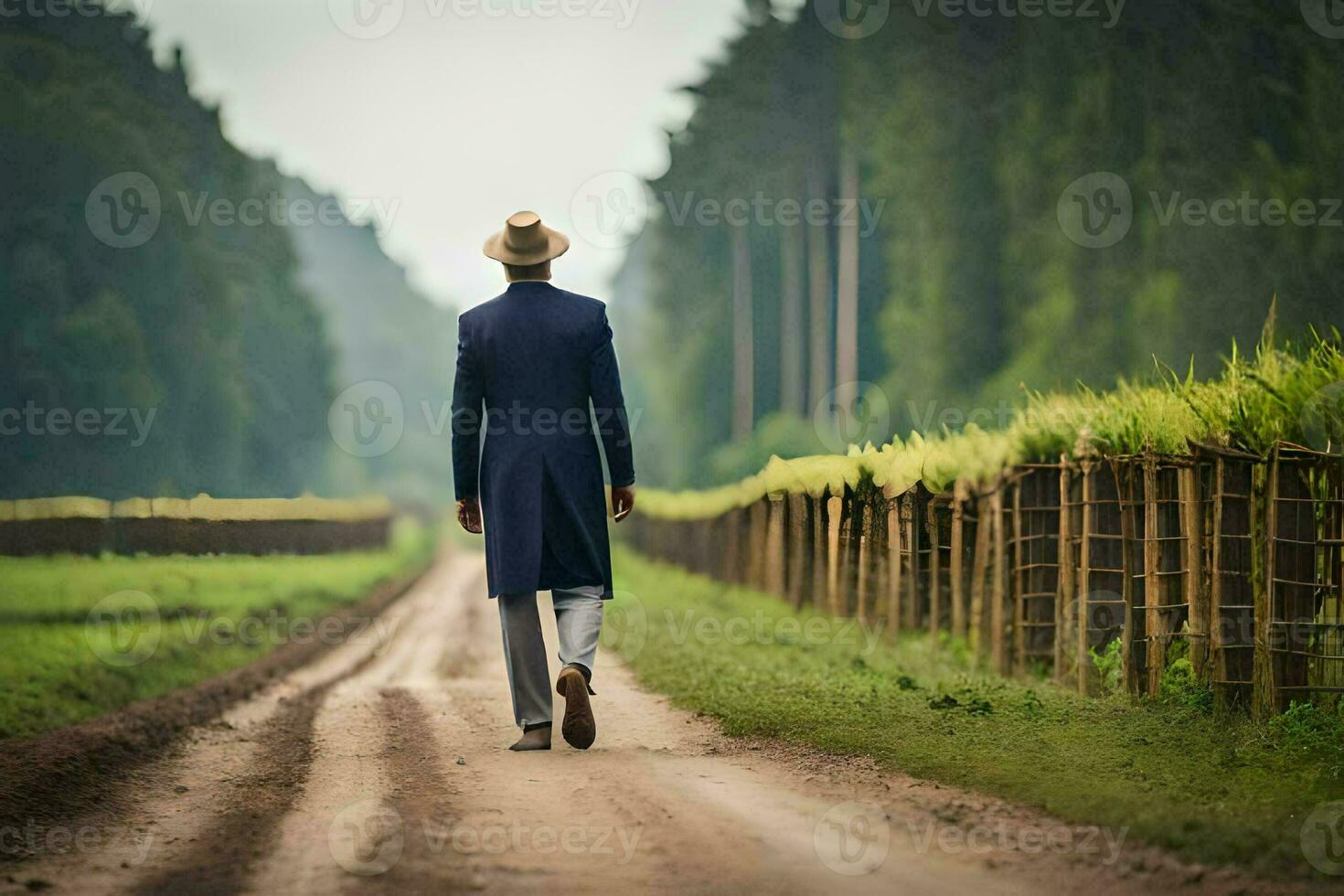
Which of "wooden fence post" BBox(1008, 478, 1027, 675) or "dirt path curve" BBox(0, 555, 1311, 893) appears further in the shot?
"wooden fence post" BBox(1008, 478, 1027, 675)

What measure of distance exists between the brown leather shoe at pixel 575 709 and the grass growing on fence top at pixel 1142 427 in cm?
439

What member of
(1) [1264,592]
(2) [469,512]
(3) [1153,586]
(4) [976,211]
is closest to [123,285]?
(2) [469,512]

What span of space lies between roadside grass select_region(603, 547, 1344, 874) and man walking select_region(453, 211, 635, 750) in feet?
5.42

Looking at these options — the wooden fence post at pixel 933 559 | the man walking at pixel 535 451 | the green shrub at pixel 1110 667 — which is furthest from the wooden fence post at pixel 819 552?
the man walking at pixel 535 451

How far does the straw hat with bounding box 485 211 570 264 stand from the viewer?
747 cm

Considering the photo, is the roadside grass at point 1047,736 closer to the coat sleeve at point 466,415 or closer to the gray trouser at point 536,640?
the gray trouser at point 536,640

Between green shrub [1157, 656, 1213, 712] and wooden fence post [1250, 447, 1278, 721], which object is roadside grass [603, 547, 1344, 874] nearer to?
green shrub [1157, 656, 1213, 712]

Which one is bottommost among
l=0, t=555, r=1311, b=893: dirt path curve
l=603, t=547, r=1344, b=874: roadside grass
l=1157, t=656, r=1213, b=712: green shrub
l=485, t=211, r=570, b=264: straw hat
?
l=0, t=555, r=1311, b=893: dirt path curve

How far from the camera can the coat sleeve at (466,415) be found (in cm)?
745

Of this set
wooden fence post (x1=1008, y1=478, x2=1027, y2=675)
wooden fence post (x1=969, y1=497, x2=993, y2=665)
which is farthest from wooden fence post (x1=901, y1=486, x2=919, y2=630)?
wooden fence post (x1=1008, y1=478, x2=1027, y2=675)

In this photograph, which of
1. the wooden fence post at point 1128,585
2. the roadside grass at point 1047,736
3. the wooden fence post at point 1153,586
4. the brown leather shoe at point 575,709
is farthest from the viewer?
the wooden fence post at point 1128,585

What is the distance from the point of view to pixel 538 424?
753 cm

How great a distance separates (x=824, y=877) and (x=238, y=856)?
2.30m

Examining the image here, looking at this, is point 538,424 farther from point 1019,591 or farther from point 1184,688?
point 1019,591
